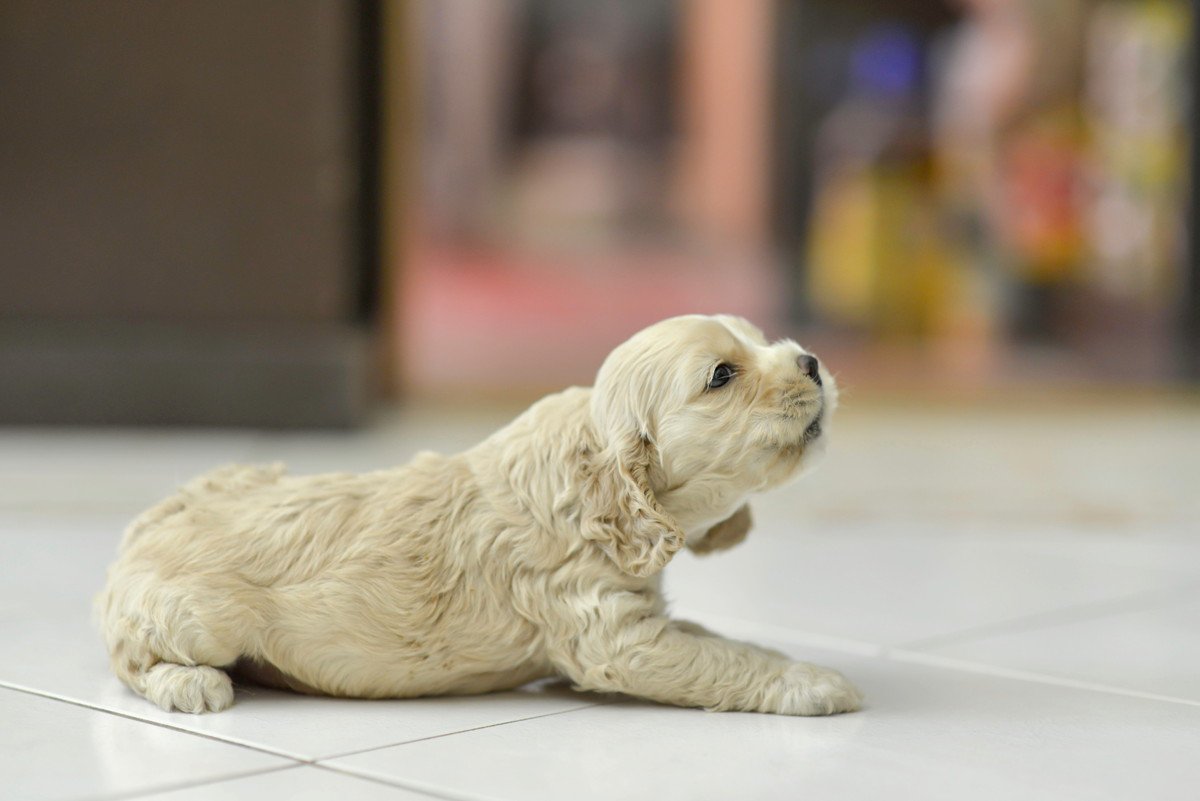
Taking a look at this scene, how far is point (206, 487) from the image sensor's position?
74.6 inches

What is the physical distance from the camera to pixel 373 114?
17.0 ft

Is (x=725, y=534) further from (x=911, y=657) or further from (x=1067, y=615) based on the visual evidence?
(x=1067, y=615)

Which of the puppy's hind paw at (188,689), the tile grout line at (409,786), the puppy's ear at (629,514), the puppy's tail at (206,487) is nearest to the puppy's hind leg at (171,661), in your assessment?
the puppy's hind paw at (188,689)

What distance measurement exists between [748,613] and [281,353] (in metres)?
2.49

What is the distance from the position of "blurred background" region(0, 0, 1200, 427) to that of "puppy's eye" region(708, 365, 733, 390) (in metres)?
0.48

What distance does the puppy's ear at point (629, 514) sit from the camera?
1.69 metres

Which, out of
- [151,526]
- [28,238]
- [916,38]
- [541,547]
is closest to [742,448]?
[541,547]

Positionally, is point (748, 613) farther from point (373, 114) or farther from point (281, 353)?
point (373, 114)

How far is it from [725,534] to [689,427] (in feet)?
0.85

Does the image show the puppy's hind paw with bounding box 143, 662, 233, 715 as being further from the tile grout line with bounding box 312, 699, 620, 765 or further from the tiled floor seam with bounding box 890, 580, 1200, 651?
the tiled floor seam with bounding box 890, 580, 1200, 651

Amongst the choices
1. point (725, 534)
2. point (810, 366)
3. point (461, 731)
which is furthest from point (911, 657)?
point (461, 731)

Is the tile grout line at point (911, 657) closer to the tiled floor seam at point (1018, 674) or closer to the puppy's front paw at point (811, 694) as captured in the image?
the tiled floor seam at point (1018, 674)

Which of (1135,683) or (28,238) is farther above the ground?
(28,238)

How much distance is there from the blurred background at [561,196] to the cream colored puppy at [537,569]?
495 millimetres
